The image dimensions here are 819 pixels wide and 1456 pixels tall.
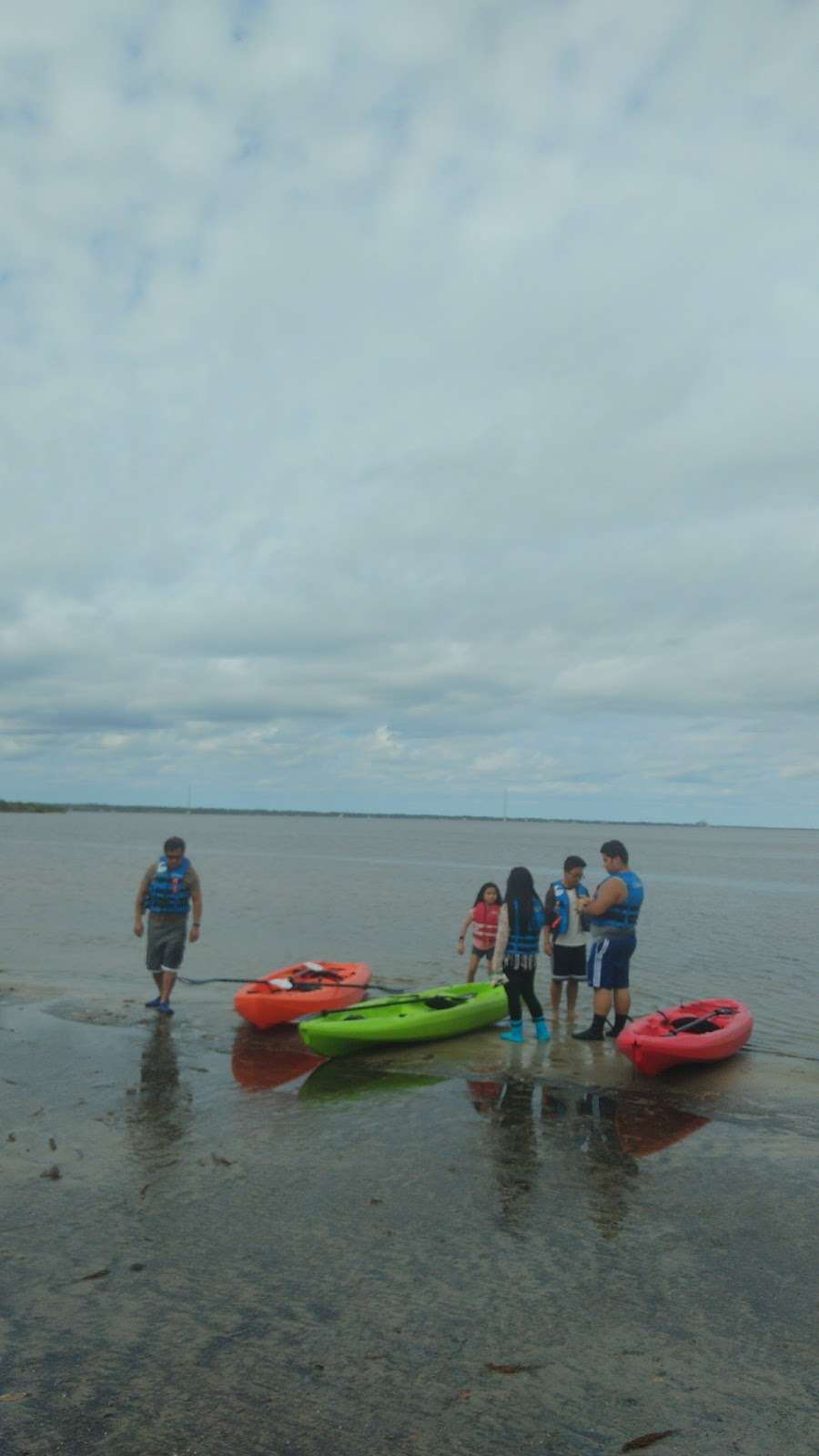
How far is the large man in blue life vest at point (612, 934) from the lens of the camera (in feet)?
33.9

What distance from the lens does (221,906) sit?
105 feet

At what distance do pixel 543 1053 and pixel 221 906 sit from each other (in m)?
23.0

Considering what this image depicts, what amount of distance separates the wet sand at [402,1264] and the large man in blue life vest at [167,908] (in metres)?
2.79

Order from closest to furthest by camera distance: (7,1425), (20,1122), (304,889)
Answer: (7,1425), (20,1122), (304,889)

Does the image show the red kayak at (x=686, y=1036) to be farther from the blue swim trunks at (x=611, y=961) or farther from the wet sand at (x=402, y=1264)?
the blue swim trunks at (x=611, y=961)

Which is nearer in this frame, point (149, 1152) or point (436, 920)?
point (149, 1152)

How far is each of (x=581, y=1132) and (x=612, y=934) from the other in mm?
2920

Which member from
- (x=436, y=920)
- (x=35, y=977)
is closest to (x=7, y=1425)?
(x=35, y=977)

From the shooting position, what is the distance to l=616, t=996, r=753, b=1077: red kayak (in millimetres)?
9445

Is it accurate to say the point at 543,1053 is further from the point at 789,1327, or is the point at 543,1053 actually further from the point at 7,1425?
the point at 7,1425

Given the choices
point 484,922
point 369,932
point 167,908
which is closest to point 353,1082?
point 167,908

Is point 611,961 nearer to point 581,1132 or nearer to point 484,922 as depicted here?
point 581,1132

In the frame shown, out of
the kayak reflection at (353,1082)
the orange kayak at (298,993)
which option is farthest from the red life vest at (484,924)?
the kayak reflection at (353,1082)

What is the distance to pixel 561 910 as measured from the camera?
11.9 meters
